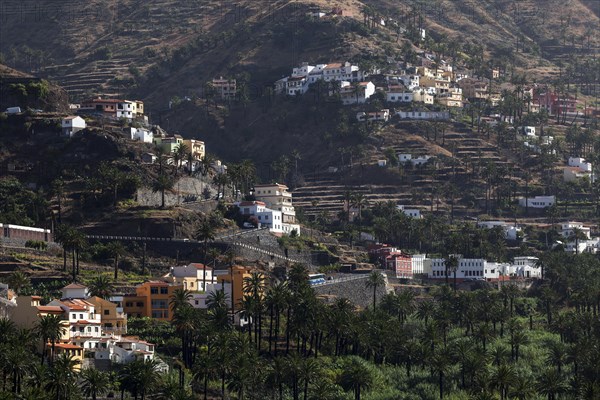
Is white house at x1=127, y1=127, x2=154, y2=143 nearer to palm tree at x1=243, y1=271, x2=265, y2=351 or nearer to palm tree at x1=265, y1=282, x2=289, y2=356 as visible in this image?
palm tree at x1=243, y1=271, x2=265, y2=351

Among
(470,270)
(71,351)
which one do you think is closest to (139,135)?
(470,270)

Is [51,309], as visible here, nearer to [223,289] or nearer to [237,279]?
[223,289]

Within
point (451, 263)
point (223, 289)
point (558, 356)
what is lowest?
point (558, 356)

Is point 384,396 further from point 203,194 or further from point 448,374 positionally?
point 203,194

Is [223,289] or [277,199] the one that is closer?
Result: [223,289]

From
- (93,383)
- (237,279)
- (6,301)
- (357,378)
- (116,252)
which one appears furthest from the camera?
(116,252)

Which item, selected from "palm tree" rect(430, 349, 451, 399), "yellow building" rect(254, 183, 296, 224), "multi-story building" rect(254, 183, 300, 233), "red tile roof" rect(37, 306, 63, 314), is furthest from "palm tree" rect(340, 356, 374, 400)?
"yellow building" rect(254, 183, 296, 224)

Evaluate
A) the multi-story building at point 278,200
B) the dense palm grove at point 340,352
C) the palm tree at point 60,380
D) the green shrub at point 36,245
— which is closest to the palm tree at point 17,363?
the dense palm grove at point 340,352
